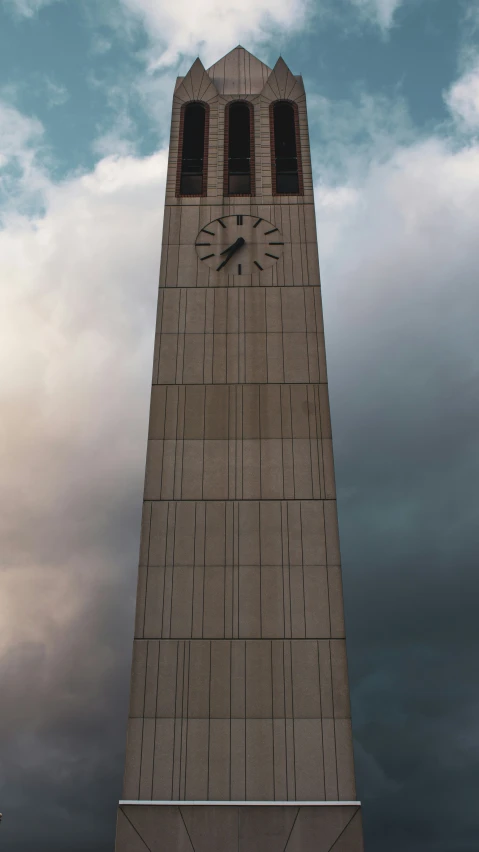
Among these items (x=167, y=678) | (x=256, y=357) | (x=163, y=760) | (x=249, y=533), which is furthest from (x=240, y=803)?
(x=256, y=357)

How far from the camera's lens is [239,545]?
28.3m

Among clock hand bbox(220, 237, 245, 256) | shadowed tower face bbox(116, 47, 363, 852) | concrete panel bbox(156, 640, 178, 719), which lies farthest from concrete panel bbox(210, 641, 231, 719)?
clock hand bbox(220, 237, 245, 256)

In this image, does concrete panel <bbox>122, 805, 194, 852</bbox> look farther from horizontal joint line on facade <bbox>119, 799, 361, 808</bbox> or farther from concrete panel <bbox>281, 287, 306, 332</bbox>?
concrete panel <bbox>281, 287, 306, 332</bbox>

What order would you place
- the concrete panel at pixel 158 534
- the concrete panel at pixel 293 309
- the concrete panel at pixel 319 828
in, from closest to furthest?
1. the concrete panel at pixel 319 828
2. the concrete panel at pixel 158 534
3. the concrete panel at pixel 293 309

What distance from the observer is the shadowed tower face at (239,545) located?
24.3 m

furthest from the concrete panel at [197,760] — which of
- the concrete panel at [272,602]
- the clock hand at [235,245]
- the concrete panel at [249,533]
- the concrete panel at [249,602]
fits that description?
the clock hand at [235,245]

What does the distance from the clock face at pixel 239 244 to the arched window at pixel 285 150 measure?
2.92 meters

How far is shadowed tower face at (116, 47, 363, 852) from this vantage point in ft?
79.6

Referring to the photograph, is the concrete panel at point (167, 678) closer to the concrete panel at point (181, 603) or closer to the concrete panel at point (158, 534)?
the concrete panel at point (181, 603)

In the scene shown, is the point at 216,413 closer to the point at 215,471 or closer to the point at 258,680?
the point at 215,471

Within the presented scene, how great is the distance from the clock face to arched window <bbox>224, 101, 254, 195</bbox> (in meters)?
2.27

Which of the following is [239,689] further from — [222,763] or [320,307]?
[320,307]

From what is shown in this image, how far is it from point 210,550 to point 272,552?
2.34 m

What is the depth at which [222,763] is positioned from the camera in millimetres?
24672
